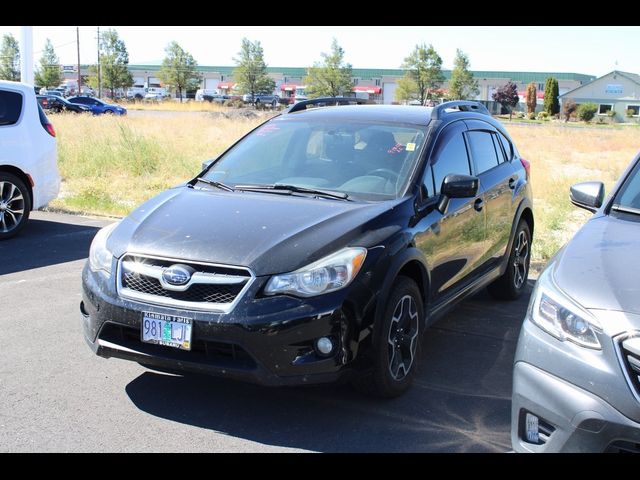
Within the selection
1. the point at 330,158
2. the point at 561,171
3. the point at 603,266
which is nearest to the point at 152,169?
the point at 330,158

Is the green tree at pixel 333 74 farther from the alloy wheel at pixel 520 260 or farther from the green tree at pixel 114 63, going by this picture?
the alloy wheel at pixel 520 260

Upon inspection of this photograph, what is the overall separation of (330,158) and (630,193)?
6.57 feet

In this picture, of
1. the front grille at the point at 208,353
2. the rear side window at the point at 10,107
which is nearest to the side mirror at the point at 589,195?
the front grille at the point at 208,353

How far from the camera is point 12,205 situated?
8836mm

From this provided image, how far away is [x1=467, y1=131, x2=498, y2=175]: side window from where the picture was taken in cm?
588

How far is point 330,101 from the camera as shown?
664 cm

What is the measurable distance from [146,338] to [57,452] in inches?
27.8

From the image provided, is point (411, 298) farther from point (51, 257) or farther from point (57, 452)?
point (51, 257)

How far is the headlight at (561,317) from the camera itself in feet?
9.84

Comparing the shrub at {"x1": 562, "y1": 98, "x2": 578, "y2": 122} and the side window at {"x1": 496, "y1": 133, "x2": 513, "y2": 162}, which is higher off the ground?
the shrub at {"x1": 562, "y1": 98, "x2": 578, "y2": 122}

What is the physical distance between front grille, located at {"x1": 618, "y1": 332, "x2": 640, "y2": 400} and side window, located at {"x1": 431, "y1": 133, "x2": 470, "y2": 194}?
2.33 metres

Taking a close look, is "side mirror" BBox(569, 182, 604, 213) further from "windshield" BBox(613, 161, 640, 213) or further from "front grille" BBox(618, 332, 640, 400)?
"front grille" BBox(618, 332, 640, 400)

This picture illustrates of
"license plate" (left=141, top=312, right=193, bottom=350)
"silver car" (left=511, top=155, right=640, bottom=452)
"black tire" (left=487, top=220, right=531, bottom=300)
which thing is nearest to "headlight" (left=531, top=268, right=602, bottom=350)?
"silver car" (left=511, top=155, right=640, bottom=452)
